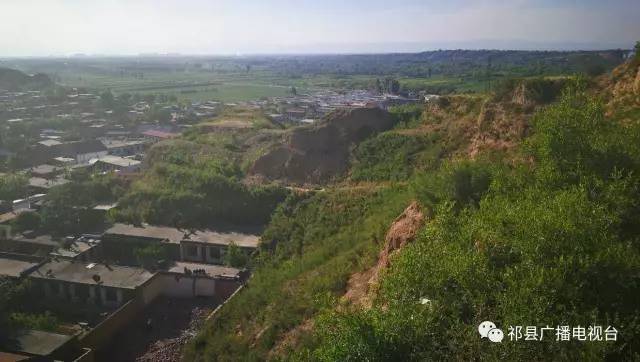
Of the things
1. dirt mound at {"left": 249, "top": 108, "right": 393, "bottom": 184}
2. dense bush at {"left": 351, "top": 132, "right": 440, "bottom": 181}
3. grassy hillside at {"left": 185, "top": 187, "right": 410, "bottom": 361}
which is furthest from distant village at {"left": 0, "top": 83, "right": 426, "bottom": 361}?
dense bush at {"left": 351, "top": 132, "right": 440, "bottom": 181}

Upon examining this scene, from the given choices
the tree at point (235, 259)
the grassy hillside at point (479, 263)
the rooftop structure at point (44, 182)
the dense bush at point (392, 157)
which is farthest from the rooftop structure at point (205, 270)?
the rooftop structure at point (44, 182)

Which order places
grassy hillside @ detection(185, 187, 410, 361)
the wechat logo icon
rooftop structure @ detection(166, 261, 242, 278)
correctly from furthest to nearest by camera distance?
rooftop structure @ detection(166, 261, 242, 278), grassy hillside @ detection(185, 187, 410, 361), the wechat logo icon

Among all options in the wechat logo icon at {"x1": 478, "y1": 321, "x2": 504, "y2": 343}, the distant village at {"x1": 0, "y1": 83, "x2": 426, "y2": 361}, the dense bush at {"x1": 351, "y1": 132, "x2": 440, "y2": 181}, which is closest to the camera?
the wechat logo icon at {"x1": 478, "y1": 321, "x2": 504, "y2": 343}

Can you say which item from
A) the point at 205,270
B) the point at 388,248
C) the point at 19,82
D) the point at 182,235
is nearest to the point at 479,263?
the point at 388,248

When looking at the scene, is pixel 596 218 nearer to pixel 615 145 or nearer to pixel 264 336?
pixel 615 145

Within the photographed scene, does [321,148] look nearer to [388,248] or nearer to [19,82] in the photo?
[388,248]

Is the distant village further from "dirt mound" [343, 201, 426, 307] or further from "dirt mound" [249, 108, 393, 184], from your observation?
"dirt mound" [343, 201, 426, 307]

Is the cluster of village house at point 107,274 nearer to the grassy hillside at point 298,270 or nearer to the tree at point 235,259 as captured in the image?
the tree at point 235,259
